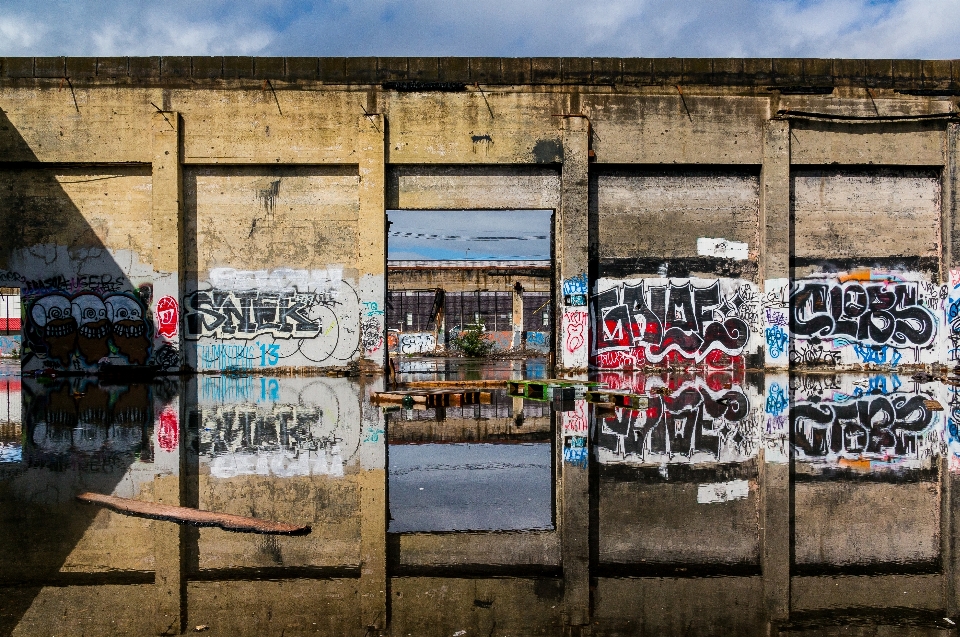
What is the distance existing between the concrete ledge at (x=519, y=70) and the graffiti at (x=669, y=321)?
5.05 metres

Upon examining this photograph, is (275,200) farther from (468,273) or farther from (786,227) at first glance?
(468,273)

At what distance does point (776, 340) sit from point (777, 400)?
753 cm

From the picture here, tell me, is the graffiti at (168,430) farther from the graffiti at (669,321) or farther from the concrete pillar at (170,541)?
the graffiti at (669,321)


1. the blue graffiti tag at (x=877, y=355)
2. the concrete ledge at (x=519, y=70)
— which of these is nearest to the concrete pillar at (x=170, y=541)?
the concrete ledge at (x=519, y=70)

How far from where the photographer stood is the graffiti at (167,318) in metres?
22.3

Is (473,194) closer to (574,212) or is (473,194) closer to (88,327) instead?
(574,212)

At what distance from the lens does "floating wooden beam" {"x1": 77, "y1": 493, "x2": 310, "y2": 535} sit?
21.2 feet

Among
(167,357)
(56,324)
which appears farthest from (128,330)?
(56,324)

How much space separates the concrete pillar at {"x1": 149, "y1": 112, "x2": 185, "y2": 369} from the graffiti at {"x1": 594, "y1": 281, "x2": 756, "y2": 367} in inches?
398

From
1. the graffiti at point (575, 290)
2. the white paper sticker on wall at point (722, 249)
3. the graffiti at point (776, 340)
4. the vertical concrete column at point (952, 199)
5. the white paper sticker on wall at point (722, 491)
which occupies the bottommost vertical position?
the white paper sticker on wall at point (722, 491)

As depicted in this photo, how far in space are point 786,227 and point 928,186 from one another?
397 centimetres

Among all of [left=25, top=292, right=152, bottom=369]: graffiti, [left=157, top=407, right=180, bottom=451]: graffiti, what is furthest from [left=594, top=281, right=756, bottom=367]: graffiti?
[left=157, top=407, right=180, bottom=451]: graffiti

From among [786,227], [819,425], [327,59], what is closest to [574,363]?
[786,227]

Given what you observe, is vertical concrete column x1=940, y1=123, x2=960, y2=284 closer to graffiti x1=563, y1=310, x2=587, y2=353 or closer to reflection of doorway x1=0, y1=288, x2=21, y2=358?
graffiti x1=563, y1=310, x2=587, y2=353
